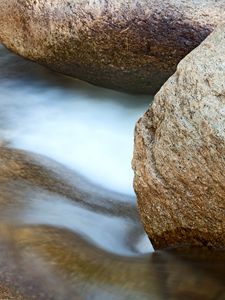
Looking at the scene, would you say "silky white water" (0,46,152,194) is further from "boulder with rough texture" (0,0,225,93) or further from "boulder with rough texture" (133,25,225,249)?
"boulder with rough texture" (133,25,225,249)

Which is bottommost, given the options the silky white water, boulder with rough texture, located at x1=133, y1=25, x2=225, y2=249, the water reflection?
the water reflection

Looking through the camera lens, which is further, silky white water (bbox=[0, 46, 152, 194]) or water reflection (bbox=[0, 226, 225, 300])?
silky white water (bbox=[0, 46, 152, 194])

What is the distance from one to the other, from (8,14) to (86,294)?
2.73 m

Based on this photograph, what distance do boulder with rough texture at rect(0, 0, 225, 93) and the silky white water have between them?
0.19 meters

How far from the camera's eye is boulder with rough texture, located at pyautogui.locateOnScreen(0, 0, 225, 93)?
13.4 feet

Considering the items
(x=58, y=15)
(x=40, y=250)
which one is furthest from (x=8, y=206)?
(x=58, y=15)

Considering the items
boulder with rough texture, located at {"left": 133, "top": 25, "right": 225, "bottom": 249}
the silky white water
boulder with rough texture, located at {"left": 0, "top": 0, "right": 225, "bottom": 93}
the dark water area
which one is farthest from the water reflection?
boulder with rough texture, located at {"left": 0, "top": 0, "right": 225, "bottom": 93}

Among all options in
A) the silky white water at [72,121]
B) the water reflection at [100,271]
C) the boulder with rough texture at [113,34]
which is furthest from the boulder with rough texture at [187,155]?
the boulder with rough texture at [113,34]

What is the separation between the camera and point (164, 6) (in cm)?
411

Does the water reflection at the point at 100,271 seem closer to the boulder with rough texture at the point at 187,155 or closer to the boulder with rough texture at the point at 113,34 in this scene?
the boulder with rough texture at the point at 187,155

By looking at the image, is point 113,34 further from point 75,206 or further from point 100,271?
point 100,271

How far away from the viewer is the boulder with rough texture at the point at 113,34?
4086 millimetres

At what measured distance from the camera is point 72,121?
15.3 ft

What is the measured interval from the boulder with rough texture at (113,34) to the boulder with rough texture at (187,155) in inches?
47.4
